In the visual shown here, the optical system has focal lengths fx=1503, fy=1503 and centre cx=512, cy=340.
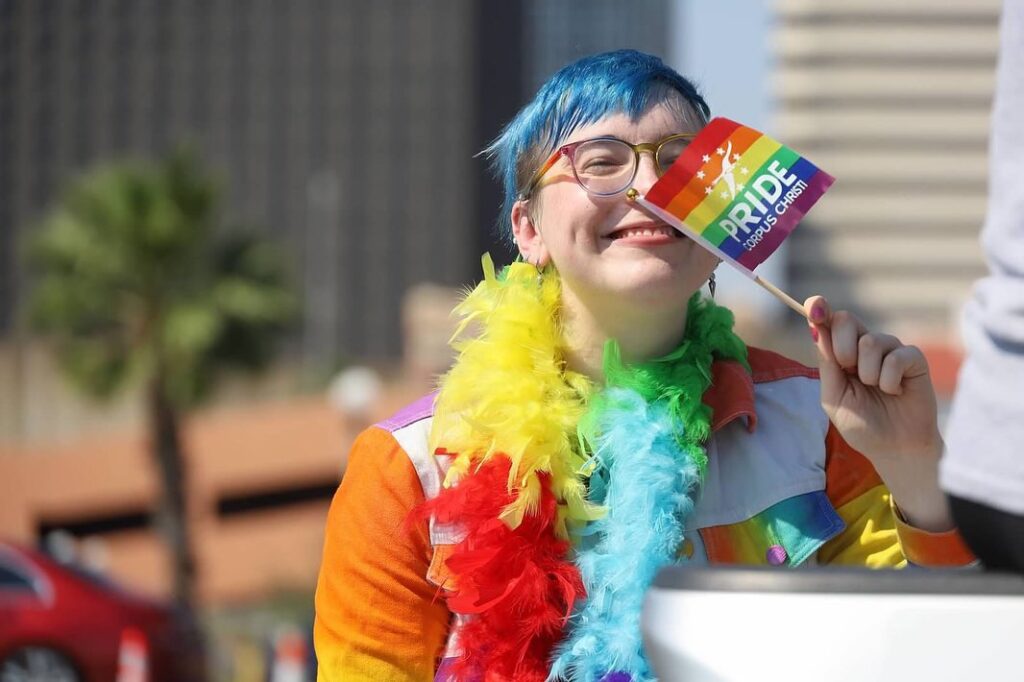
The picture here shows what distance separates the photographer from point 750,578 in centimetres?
133

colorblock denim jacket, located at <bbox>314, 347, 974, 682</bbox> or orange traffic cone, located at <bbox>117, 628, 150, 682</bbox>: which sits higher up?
colorblock denim jacket, located at <bbox>314, 347, 974, 682</bbox>

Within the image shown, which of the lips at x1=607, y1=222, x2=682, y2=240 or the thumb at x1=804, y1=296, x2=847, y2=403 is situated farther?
the lips at x1=607, y1=222, x2=682, y2=240

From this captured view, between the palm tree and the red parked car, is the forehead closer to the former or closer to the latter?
the red parked car

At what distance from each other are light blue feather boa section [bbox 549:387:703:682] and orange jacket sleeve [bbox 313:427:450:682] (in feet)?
0.69

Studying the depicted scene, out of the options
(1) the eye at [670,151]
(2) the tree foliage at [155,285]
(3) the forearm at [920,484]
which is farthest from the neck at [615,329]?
(2) the tree foliage at [155,285]

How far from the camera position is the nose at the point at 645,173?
2.24 meters

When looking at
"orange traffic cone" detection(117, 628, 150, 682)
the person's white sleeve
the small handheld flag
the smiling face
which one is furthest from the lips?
"orange traffic cone" detection(117, 628, 150, 682)

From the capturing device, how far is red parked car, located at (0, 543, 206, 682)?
9500 mm

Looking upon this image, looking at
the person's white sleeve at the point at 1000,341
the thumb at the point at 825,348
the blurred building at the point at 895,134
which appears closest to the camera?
the person's white sleeve at the point at 1000,341

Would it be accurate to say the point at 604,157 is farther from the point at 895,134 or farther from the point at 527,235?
the point at 895,134

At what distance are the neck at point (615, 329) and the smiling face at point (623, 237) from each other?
25 millimetres

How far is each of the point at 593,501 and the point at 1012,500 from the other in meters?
1.13

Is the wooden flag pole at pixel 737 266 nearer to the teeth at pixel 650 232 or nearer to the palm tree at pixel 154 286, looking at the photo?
the teeth at pixel 650 232

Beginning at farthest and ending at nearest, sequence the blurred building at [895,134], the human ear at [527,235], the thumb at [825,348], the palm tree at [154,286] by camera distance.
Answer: the blurred building at [895,134] → the palm tree at [154,286] → the human ear at [527,235] → the thumb at [825,348]
